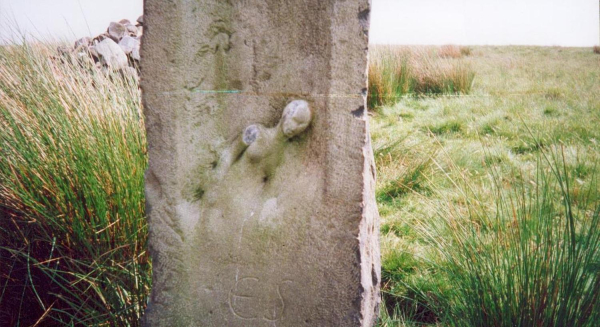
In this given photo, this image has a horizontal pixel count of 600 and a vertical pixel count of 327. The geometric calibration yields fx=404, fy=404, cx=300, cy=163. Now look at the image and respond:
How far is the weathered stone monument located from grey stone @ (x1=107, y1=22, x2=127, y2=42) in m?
4.84

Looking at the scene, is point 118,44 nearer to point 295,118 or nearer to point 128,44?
point 128,44

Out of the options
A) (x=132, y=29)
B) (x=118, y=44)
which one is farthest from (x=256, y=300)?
→ (x=132, y=29)

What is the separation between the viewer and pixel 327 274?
3.92ft

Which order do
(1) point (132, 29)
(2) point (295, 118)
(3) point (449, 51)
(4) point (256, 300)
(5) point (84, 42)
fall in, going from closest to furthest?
1. (2) point (295, 118)
2. (4) point (256, 300)
3. (5) point (84, 42)
4. (1) point (132, 29)
5. (3) point (449, 51)

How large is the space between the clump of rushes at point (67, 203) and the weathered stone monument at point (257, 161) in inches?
18.5

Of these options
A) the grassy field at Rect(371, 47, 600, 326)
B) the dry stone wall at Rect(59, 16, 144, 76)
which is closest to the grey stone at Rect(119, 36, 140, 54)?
the dry stone wall at Rect(59, 16, 144, 76)

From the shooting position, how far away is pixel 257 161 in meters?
1.20

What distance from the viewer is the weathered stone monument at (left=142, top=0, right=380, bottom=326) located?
3.74ft

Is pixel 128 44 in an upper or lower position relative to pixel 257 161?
upper

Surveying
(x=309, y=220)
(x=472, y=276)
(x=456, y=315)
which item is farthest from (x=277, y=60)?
(x=456, y=315)

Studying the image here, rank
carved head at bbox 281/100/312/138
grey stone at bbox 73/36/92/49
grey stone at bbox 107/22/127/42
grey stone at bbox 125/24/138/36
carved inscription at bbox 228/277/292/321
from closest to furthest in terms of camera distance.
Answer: carved head at bbox 281/100/312/138 → carved inscription at bbox 228/277/292/321 → grey stone at bbox 73/36/92/49 → grey stone at bbox 107/22/127/42 → grey stone at bbox 125/24/138/36

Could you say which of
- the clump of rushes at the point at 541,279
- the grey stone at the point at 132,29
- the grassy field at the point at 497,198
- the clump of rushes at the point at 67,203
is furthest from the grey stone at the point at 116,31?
the clump of rushes at the point at 541,279

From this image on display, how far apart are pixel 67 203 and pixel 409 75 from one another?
5.15 meters

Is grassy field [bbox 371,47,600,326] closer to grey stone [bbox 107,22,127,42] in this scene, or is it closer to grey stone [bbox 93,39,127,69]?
grey stone [bbox 93,39,127,69]
